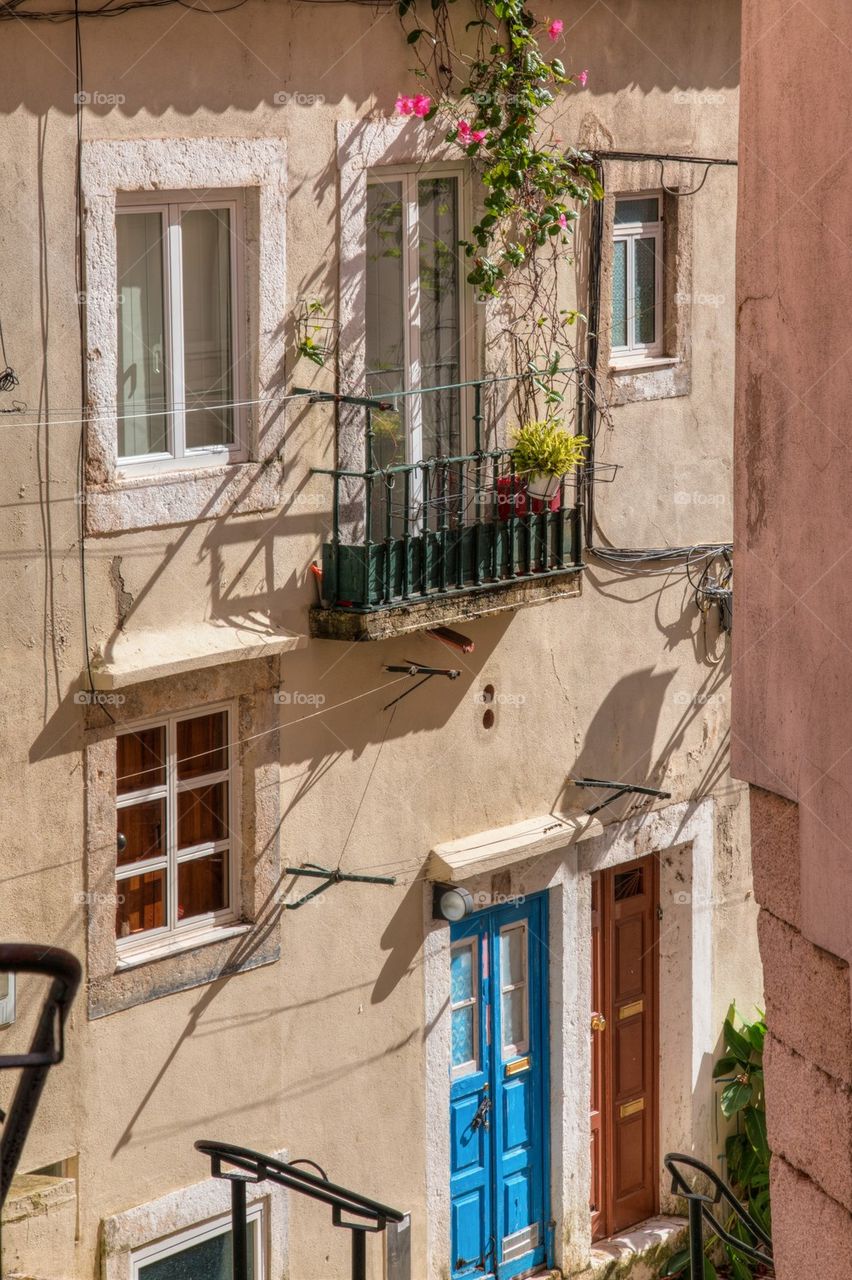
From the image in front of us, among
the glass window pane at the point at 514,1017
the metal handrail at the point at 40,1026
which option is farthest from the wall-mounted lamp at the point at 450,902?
the metal handrail at the point at 40,1026

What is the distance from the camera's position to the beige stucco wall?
27.5ft

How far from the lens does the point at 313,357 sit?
9336 mm

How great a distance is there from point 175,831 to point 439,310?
3119 mm

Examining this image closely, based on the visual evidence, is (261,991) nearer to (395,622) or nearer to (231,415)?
(395,622)

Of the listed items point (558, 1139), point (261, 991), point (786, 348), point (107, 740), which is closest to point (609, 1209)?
point (558, 1139)

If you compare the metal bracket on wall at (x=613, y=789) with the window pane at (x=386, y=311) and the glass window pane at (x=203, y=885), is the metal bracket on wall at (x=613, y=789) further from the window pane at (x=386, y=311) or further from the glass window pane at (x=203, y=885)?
the glass window pane at (x=203, y=885)

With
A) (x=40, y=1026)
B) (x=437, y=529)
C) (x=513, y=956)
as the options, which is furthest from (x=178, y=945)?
(x=40, y=1026)

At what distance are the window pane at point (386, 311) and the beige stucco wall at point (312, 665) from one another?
0.43 m

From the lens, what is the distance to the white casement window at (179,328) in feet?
28.8

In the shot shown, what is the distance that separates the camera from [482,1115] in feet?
36.6

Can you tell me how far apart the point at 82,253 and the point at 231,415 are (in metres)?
1.25

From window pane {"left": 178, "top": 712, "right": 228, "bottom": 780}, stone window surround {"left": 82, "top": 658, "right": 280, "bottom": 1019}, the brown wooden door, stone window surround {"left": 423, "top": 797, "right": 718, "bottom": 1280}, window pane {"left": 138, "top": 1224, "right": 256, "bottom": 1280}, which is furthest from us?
the brown wooden door

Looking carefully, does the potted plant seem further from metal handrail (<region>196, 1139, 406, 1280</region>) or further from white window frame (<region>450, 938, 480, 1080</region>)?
metal handrail (<region>196, 1139, 406, 1280</region>)

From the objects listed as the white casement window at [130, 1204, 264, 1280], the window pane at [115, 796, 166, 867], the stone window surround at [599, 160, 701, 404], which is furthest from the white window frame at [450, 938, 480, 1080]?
the stone window surround at [599, 160, 701, 404]
